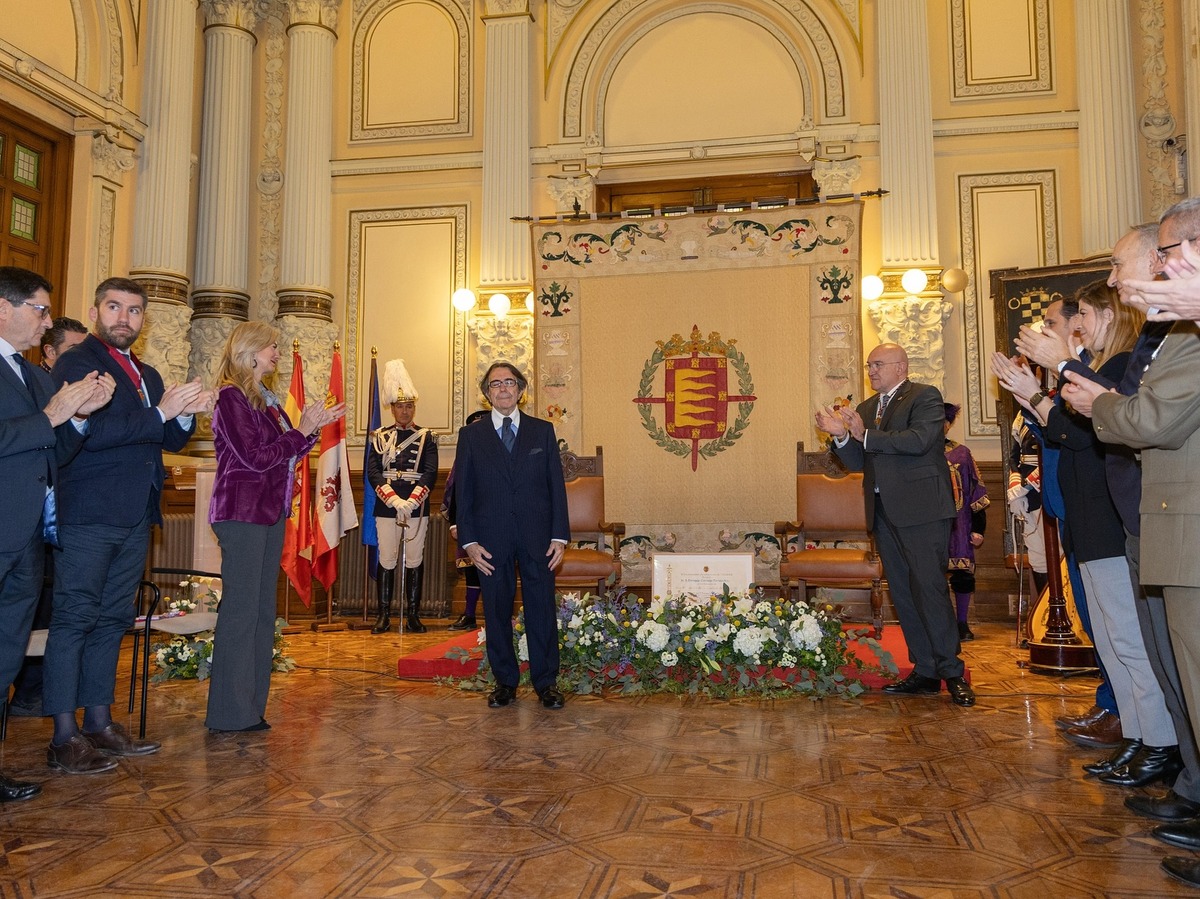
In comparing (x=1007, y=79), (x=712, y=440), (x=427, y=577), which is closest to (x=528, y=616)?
(x=712, y=440)

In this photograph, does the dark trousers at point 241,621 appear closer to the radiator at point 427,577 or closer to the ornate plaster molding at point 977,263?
the radiator at point 427,577

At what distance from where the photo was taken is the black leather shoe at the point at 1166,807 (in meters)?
2.50

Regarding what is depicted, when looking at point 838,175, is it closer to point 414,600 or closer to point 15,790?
point 414,600

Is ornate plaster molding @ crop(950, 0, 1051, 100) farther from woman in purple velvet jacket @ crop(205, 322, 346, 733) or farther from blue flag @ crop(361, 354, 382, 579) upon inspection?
woman in purple velvet jacket @ crop(205, 322, 346, 733)

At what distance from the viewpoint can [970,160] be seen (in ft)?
25.7

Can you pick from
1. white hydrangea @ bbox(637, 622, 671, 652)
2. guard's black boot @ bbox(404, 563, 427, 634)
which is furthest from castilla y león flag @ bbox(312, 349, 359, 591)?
white hydrangea @ bbox(637, 622, 671, 652)

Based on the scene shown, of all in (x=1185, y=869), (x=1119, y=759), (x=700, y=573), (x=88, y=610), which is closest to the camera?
(x=1185, y=869)

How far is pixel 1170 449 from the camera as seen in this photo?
2.21 meters

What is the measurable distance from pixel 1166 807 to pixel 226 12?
9.04 metres

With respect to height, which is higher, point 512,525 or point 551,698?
point 512,525

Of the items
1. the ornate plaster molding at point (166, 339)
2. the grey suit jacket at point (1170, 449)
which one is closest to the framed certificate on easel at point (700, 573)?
the grey suit jacket at point (1170, 449)

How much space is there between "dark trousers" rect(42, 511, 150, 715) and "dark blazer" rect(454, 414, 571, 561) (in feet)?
4.37

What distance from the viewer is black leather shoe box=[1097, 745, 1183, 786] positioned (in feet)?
9.40

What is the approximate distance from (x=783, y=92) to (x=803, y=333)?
91.2 inches
